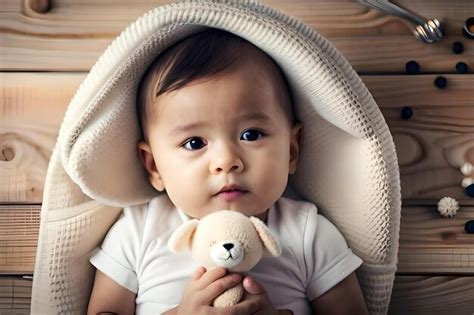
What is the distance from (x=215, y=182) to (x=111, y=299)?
0.60 feet

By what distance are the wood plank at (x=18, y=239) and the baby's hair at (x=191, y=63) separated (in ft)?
0.71

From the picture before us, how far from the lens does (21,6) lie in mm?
878

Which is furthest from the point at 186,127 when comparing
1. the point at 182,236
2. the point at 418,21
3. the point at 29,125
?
the point at 418,21

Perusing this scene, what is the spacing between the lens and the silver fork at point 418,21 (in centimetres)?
89

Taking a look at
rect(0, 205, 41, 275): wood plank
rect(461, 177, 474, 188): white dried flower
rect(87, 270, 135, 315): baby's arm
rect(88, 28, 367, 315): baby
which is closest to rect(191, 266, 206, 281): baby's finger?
rect(88, 28, 367, 315): baby

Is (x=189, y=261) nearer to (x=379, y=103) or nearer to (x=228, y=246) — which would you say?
(x=228, y=246)

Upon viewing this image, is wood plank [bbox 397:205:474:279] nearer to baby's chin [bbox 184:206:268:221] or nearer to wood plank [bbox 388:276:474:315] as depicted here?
wood plank [bbox 388:276:474:315]

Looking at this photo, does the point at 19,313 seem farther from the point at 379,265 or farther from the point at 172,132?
the point at 379,265

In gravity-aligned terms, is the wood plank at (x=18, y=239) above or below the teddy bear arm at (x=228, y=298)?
below

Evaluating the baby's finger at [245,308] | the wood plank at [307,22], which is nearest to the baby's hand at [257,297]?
the baby's finger at [245,308]

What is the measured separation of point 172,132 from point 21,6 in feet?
0.98

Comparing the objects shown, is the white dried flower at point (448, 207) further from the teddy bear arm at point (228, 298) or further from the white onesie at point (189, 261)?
the teddy bear arm at point (228, 298)

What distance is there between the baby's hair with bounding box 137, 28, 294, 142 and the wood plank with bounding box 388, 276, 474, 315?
30cm

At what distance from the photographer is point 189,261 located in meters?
0.77
